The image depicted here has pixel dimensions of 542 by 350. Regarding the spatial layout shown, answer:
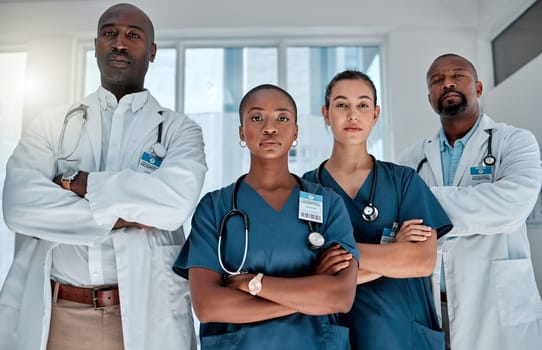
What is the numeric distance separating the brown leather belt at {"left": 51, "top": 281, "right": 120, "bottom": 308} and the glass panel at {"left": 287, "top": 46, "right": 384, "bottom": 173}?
2249 millimetres

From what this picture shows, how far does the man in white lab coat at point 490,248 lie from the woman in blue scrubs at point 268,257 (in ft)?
2.02

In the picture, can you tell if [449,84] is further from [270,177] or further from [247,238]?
[247,238]

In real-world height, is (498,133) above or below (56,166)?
above

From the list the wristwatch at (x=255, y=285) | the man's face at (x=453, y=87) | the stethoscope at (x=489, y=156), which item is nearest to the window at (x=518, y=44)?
the man's face at (x=453, y=87)

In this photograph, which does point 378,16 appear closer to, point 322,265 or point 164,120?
point 164,120

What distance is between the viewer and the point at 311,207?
1.46 m

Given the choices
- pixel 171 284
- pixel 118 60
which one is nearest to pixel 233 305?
pixel 171 284

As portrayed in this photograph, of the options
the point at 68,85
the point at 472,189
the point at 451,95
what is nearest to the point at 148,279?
the point at 472,189

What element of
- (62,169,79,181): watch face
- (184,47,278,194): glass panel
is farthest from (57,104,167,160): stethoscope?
(184,47,278,194): glass panel

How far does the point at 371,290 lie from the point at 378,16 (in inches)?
104

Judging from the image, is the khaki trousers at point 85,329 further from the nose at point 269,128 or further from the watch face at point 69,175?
the nose at point 269,128

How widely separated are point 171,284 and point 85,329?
286 millimetres

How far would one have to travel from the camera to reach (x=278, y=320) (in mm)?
1343

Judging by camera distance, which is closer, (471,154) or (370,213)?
(370,213)
